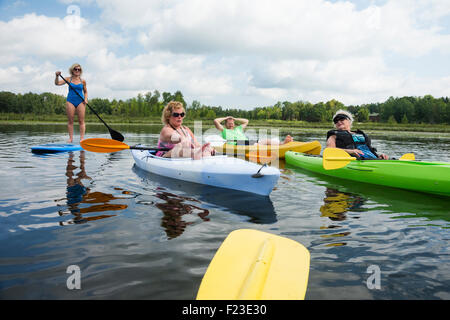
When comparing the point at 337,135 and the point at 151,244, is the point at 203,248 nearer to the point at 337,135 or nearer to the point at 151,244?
the point at 151,244

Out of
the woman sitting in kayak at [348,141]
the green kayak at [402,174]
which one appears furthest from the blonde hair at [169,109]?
the green kayak at [402,174]

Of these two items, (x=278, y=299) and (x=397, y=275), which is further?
(x=397, y=275)

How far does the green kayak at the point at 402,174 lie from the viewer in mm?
4928

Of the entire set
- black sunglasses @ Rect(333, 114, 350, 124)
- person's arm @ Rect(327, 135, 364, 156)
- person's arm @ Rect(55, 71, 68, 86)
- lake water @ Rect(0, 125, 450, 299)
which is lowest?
lake water @ Rect(0, 125, 450, 299)

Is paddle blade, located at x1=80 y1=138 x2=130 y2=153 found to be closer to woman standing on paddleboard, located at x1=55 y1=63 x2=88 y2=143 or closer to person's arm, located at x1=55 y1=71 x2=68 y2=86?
woman standing on paddleboard, located at x1=55 y1=63 x2=88 y2=143

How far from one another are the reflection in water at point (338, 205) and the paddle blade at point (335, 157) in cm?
69

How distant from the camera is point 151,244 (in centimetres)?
285

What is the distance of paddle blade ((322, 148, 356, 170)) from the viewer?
6.05 m

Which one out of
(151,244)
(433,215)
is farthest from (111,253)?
(433,215)

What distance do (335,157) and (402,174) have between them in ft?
4.03

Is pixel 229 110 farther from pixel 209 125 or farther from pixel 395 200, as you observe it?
pixel 395 200

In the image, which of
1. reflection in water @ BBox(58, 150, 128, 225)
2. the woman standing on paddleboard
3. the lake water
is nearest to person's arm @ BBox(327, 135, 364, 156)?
the lake water

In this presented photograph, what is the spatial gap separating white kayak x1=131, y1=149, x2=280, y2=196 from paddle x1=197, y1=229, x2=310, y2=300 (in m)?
1.92

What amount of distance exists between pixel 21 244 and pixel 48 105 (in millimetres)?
101042
